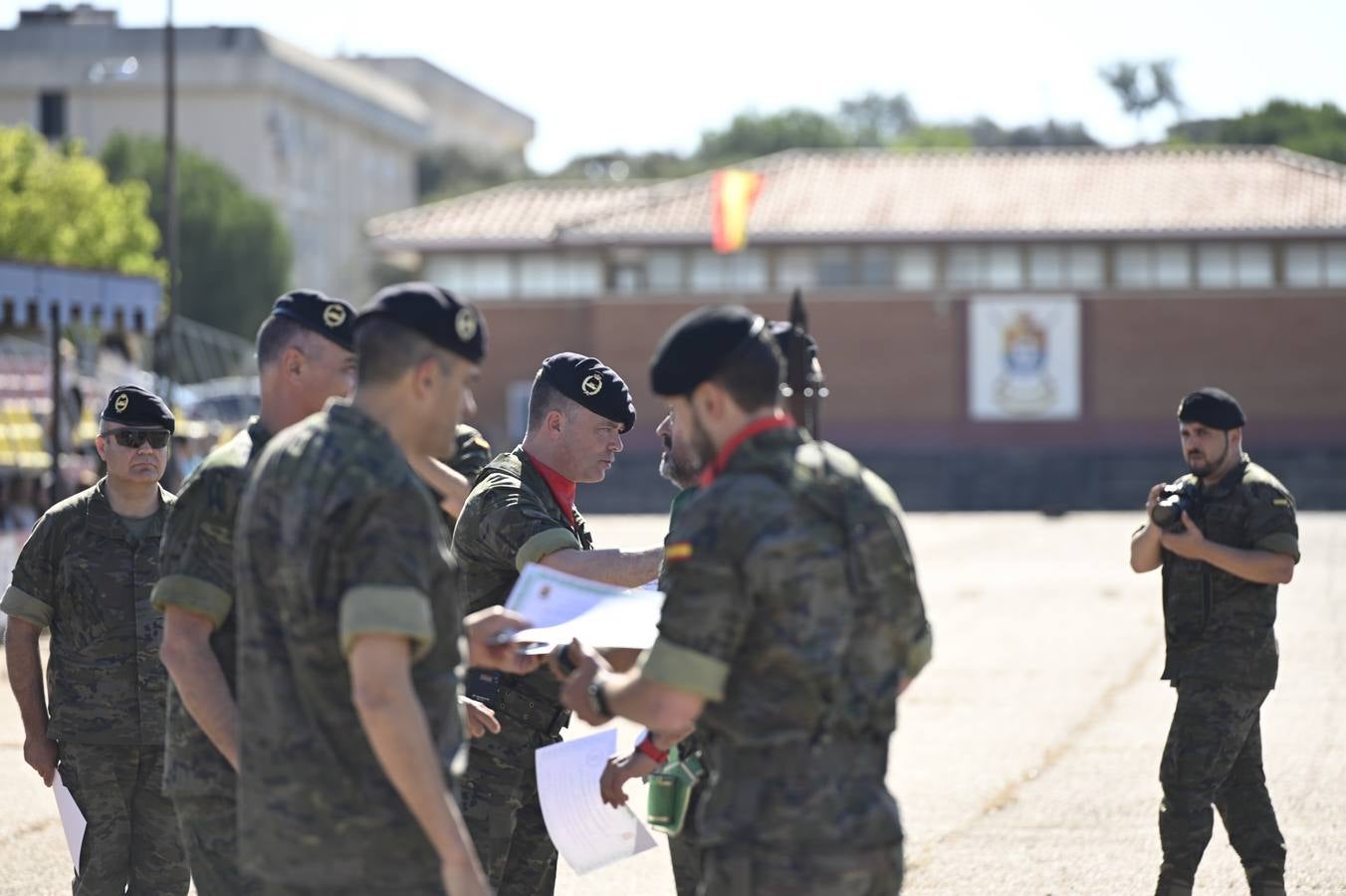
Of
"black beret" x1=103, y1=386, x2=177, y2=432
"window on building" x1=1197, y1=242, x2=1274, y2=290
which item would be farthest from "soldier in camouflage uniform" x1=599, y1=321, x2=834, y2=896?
"window on building" x1=1197, y1=242, x2=1274, y2=290

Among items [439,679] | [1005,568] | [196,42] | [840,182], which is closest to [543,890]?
[439,679]

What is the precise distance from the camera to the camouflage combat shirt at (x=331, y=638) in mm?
3521

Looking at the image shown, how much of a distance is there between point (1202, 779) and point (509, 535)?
294cm

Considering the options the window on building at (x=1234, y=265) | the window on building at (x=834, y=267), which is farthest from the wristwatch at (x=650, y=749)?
the window on building at (x=1234, y=265)

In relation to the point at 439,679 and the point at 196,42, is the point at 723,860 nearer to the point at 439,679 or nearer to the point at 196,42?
the point at 439,679

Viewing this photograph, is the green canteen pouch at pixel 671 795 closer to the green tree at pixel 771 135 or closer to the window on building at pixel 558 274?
the window on building at pixel 558 274

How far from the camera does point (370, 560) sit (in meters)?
3.49

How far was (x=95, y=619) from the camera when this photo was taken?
6199 mm

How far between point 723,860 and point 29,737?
3.30 m

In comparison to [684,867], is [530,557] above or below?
above

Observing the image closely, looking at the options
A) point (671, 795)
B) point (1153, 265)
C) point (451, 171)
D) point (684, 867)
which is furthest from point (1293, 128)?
point (671, 795)


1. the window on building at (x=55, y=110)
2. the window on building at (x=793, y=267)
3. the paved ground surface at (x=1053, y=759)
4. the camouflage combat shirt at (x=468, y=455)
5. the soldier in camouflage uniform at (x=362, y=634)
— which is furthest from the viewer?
the window on building at (x=55, y=110)

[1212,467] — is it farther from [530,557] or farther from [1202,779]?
[530,557]

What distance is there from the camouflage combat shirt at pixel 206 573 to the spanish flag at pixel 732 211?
46823 millimetres
